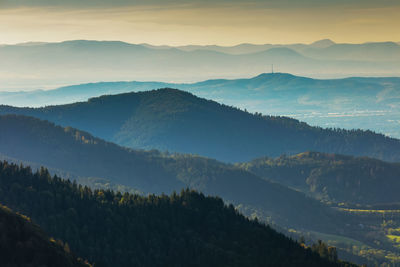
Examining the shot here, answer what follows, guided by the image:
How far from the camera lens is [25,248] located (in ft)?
350

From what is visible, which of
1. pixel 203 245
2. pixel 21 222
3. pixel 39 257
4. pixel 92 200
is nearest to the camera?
pixel 39 257

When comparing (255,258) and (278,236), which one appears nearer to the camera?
→ (255,258)

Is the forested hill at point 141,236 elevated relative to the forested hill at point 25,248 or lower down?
lower down

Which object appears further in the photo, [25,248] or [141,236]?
[141,236]

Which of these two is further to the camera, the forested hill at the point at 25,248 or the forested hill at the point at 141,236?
the forested hill at the point at 141,236

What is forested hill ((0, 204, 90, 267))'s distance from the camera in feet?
345

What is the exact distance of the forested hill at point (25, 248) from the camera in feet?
345

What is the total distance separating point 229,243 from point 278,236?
1599cm

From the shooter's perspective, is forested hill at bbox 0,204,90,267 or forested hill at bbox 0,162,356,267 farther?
forested hill at bbox 0,162,356,267

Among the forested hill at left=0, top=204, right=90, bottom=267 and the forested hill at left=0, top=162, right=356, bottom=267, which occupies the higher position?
the forested hill at left=0, top=204, right=90, bottom=267

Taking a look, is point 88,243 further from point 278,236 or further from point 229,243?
point 278,236

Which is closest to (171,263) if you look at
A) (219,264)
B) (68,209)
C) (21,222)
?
(219,264)

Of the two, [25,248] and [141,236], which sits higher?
[25,248]

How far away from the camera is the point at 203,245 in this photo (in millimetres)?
185375
